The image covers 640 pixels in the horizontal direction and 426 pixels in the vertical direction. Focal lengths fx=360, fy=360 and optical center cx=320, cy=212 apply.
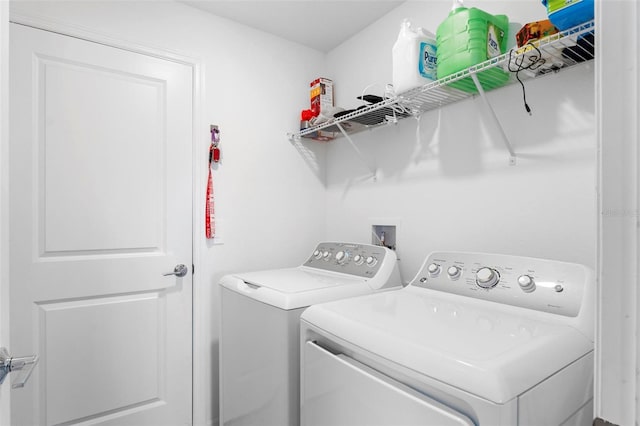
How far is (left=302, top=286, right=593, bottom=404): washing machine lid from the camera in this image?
78cm

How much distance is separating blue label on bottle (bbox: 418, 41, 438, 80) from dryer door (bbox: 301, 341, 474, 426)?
119 centimetres

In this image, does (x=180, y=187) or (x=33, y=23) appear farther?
(x=180, y=187)

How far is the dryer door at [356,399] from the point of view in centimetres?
84

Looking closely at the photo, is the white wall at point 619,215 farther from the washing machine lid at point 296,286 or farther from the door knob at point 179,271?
the door knob at point 179,271

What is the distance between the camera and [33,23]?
5.38 feet

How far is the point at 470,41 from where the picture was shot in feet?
4.44

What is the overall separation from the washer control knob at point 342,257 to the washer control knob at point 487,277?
0.74m

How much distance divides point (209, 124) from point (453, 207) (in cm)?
144

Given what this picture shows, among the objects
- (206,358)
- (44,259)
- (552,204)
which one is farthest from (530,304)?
(44,259)

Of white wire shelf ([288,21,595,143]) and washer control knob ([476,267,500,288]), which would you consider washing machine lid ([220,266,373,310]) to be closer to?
washer control knob ([476,267,500,288])

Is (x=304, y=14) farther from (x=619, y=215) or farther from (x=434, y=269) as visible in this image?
(x=619, y=215)

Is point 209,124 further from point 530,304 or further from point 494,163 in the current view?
point 530,304

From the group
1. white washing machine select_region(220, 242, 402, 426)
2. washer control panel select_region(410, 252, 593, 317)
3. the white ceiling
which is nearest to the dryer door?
white washing machine select_region(220, 242, 402, 426)

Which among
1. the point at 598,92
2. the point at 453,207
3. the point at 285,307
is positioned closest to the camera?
the point at 598,92
